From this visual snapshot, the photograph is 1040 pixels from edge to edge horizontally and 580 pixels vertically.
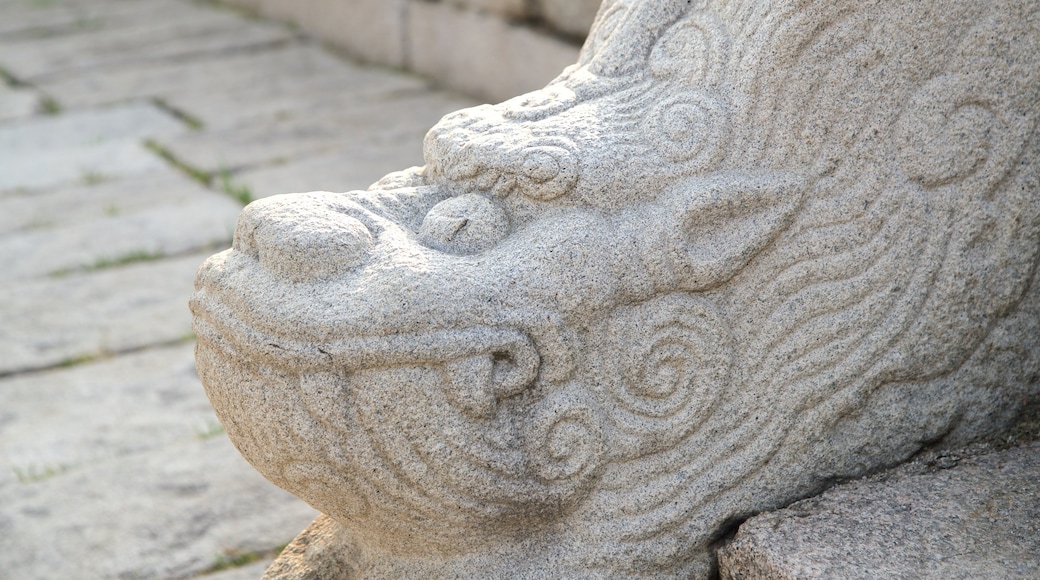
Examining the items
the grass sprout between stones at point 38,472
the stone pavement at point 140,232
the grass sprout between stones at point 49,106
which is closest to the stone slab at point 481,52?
the stone pavement at point 140,232

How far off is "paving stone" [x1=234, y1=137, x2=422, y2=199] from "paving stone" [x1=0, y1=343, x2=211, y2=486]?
3.62 feet

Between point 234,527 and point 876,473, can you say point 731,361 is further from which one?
point 234,527

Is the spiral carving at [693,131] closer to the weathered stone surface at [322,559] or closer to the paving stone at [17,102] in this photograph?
the weathered stone surface at [322,559]

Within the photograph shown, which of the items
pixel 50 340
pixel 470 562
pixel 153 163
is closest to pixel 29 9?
pixel 153 163

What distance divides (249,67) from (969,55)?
4507 mm

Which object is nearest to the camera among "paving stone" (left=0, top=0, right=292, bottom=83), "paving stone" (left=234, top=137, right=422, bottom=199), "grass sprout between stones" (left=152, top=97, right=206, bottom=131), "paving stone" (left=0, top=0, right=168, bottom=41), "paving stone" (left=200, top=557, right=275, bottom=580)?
"paving stone" (left=200, top=557, right=275, bottom=580)

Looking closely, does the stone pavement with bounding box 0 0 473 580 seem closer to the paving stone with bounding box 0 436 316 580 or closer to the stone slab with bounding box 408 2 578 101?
the paving stone with bounding box 0 436 316 580

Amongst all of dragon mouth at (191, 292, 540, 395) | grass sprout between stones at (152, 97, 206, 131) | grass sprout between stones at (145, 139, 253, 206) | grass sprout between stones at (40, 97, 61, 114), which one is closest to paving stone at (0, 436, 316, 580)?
dragon mouth at (191, 292, 540, 395)

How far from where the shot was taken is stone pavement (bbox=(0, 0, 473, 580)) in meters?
2.25

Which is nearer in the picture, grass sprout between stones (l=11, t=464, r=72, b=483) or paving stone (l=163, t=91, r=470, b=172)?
grass sprout between stones (l=11, t=464, r=72, b=483)

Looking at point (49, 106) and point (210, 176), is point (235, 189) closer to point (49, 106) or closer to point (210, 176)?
point (210, 176)

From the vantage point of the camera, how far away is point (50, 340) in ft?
9.78

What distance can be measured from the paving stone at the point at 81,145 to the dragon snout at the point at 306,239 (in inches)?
119

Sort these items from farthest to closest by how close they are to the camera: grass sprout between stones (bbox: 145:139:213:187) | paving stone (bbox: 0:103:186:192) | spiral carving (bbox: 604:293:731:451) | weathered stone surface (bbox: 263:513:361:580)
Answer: paving stone (bbox: 0:103:186:192) → grass sprout between stones (bbox: 145:139:213:187) → weathered stone surface (bbox: 263:513:361:580) → spiral carving (bbox: 604:293:731:451)
